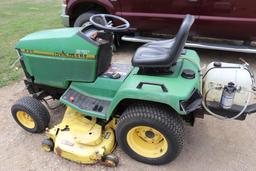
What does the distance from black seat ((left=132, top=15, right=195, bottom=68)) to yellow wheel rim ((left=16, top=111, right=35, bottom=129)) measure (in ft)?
4.56

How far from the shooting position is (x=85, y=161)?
2426 millimetres

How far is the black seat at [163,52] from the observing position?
212 centimetres

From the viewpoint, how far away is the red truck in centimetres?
405

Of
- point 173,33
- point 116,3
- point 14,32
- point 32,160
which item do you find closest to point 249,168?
point 32,160

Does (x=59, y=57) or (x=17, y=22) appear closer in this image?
(x=59, y=57)

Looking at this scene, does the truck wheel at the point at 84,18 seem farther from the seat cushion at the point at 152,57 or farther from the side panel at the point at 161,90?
the side panel at the point at 161,90

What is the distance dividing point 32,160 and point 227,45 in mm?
3515

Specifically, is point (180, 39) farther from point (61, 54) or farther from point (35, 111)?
point (35, 111)

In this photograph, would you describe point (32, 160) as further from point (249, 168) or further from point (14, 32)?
point (14, 32)

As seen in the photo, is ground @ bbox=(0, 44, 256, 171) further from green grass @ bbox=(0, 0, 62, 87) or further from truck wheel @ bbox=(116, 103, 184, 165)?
green grass @ bbox=(0, 0, 62, 87)

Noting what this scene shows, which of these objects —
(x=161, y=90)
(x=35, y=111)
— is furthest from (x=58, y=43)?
(x=161, y=90)

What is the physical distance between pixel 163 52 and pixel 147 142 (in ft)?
2.90

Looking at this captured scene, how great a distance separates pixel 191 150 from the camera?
2.64 metres

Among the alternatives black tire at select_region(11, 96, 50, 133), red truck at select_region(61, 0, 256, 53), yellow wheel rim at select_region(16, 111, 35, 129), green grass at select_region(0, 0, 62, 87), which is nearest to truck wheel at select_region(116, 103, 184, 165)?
black tire at select_region(11, 96, 50, 133)
